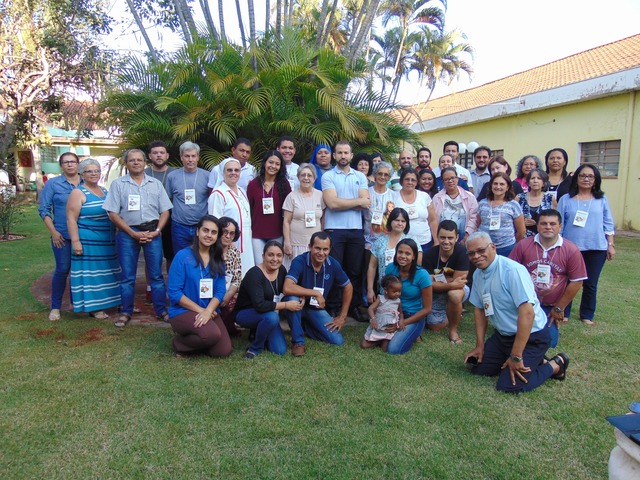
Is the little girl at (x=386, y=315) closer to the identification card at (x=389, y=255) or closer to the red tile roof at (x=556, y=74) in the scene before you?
the identification card at (x=389, y=255)

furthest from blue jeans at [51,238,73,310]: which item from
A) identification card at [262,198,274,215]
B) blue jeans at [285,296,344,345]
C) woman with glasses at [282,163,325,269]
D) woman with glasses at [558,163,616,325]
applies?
woman with glasses at [558,163,616,325]

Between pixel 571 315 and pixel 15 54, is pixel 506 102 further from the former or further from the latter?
pixel 15 54

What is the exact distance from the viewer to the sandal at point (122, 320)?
4801 millimetres

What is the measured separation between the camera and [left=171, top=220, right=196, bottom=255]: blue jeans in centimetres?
502

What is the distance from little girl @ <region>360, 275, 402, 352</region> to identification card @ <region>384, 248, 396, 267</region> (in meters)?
0.32

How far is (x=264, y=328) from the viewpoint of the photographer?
4.02m

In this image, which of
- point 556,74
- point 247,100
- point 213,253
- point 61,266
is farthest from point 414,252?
point 556,74

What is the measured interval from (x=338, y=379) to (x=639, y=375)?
7.76ft

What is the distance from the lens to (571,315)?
5.38m

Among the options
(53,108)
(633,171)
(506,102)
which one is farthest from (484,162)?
(53,108)

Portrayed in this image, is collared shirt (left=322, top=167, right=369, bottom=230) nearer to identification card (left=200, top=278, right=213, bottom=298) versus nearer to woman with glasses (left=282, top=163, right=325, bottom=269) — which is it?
woman with glasses (left=282, top=163, right=325, bottom=269)

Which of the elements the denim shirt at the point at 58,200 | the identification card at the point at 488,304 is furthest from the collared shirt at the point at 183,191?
the identification card at the point at 488,304

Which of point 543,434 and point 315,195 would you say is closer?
point 543,434

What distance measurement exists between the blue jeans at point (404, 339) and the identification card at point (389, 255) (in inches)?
26.2
